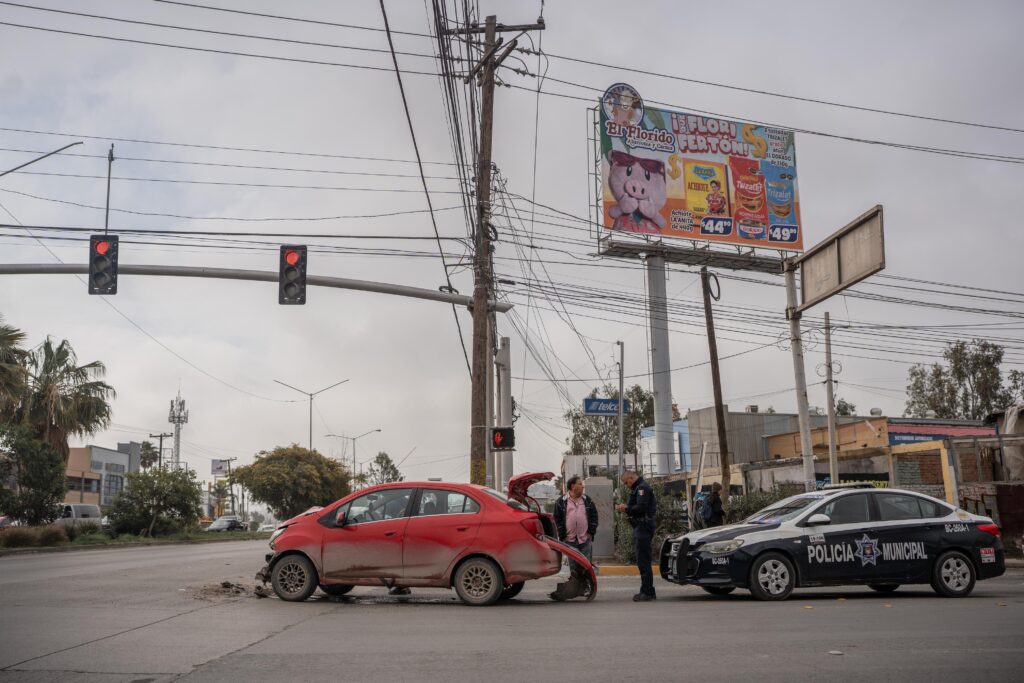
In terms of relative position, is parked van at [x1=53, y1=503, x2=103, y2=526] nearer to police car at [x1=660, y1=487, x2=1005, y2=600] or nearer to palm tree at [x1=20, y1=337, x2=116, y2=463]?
palm tree at [x1=20, y1=337, x2=116, y2=463]

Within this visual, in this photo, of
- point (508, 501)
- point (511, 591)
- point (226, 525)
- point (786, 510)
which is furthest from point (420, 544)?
point (226, 525)

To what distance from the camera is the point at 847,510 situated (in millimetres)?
12320

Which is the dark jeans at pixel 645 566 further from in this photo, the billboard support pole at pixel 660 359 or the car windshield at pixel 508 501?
the billboard support pole at pixel 660 359

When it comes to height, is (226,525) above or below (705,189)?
below

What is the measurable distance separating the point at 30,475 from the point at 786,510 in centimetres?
2959

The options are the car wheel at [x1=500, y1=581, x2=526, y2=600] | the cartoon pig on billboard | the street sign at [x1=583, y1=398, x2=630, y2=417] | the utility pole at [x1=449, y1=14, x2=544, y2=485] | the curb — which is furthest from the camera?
the cartoon pig on billboard

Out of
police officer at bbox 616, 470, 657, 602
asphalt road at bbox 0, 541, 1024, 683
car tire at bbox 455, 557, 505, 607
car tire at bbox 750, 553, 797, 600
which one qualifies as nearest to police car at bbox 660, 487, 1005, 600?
car tire at bbox 750, 553, 797, 600

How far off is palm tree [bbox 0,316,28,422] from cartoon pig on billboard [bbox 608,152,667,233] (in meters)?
23.5

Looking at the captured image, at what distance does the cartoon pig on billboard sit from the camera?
3944 cm

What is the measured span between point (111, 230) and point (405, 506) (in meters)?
12.5

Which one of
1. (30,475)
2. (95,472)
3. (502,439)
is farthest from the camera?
(95,472)

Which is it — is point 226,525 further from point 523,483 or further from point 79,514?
point 523,483

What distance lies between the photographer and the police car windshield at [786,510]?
483 inches

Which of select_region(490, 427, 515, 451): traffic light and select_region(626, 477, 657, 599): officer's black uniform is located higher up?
select_region(490, 427, 515, 451): traffic light
